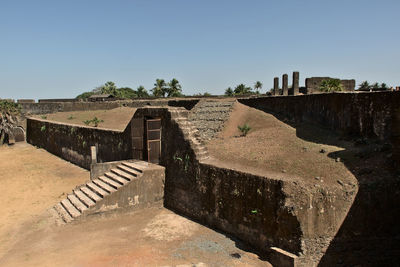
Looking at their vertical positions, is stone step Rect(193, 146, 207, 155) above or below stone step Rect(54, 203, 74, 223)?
above

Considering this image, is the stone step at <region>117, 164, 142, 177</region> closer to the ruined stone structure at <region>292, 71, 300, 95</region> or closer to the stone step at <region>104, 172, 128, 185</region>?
the stone step at <region>104, 172, 128, 185</region>

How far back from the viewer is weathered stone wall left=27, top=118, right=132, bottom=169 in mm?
13648

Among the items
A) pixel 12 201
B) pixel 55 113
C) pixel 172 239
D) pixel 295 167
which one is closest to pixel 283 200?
pixel 295 167

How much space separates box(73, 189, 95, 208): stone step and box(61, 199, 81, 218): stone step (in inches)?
13.8

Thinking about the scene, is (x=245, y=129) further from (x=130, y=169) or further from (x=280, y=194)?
(x=280, y=194)

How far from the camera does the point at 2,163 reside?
17938 mm

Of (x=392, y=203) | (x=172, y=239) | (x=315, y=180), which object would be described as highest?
(x=315, y=180)

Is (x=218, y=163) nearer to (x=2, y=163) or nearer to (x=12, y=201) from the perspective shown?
(x=12, y=201)

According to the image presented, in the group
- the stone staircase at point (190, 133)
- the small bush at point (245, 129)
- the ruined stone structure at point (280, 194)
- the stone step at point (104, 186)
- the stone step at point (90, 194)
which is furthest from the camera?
the small bush at point (245, 129)

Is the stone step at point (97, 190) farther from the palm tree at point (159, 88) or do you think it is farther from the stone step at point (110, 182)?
the palm tree at point (159, 88)

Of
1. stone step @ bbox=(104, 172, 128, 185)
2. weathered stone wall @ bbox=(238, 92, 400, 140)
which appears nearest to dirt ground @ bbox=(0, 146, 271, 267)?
stone step @ bbox=(104, 172, 128, 185)

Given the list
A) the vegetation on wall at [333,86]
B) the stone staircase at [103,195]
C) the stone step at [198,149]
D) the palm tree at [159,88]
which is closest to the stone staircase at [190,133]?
the stone step at [198,149]

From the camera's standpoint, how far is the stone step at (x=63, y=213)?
934 cm

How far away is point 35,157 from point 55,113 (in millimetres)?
15361
